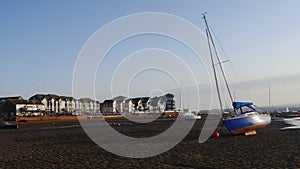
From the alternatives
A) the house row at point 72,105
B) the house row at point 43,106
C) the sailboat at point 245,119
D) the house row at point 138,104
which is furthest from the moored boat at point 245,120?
the house row at point 138,104

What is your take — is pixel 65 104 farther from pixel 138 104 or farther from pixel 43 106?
pixel 138 104

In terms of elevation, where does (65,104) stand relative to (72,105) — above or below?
above

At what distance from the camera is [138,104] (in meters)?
175

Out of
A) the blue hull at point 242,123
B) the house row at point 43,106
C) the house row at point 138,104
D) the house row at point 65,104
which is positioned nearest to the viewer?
the blue hull at point 242,123

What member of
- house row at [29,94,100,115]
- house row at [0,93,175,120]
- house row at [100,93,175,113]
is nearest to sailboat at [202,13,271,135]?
house row at [0,93,175,120]

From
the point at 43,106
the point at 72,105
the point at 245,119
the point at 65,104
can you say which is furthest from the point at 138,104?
the point at 245,119

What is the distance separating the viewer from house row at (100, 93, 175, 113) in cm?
16238

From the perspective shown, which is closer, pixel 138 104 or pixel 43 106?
pixel 43 106

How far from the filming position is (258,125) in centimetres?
2675

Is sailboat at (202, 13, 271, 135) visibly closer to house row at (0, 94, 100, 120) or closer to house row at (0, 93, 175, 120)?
house row at (0, 94, 100, 120)

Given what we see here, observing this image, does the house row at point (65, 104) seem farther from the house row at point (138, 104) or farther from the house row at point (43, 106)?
the house row at point (138, 104)

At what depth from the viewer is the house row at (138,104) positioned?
6393 inches

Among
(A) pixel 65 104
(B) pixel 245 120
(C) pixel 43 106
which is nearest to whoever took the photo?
(B) pixel 245 120

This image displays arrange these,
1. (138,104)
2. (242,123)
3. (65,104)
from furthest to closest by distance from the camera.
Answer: (138,104) < (65,104) < (242,123)
